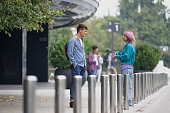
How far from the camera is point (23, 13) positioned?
12.0m

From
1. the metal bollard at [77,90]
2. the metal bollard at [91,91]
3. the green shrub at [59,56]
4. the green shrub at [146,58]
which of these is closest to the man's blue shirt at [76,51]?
the metal bollard at [91,91]

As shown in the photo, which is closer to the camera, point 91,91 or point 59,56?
point 91,91

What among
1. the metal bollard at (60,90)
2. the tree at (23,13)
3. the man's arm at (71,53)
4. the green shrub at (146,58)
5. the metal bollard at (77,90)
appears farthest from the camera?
the green shrub at (146,58)

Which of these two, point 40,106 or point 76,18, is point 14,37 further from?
point 40,106

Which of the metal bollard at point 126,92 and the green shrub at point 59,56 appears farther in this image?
the green shrub at point 59,56

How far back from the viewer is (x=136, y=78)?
12.6 metres

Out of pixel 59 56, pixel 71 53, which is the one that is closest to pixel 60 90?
pixel 71 53

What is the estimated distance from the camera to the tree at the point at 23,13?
11594 millimetres

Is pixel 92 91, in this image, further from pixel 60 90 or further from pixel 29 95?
pixel 29 95

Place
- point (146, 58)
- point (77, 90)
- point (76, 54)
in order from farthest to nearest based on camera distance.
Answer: point (146, 58) < point (76, 54) < point (77, 90)

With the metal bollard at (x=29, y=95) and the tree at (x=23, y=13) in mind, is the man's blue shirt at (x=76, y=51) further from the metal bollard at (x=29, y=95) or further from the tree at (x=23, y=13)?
the metal bollard at (x=29, y=95)

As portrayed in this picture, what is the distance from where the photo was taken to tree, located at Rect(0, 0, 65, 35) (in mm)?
11594

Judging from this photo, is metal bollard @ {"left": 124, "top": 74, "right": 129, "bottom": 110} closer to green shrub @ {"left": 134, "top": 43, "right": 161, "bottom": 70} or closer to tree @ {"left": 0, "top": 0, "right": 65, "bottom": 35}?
tree @ {"left": 0, "top": 0, "right": 65, "bottom": 35}

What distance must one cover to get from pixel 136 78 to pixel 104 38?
8227 cm
